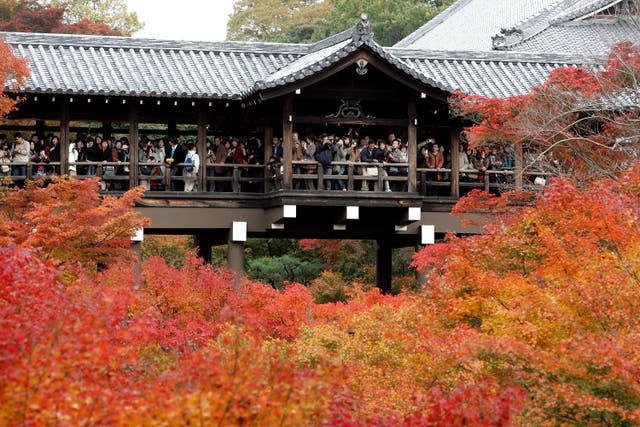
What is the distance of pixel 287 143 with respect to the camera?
1056 inches

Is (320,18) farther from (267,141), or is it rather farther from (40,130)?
(40,130)

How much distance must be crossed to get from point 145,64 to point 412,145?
21.5 feet

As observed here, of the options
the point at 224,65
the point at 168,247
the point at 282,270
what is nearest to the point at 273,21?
the point at 168,247

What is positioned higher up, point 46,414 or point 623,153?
point 623,153

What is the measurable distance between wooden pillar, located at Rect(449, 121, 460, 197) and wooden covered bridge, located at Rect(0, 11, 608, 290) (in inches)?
1.0

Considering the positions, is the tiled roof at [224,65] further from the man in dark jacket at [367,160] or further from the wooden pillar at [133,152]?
the man in dark jacket at [367,160]

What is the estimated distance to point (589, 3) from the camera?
4444 centimetres

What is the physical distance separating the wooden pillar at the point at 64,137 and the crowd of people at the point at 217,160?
0.37ft

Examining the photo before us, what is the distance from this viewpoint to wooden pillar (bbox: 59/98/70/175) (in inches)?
1060

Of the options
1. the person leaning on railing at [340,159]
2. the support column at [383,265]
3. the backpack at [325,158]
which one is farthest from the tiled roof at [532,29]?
the backpack at [325,158]

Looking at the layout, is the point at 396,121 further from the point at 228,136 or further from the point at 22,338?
the point at 22,338

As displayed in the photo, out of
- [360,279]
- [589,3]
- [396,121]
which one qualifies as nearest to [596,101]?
[396,121]

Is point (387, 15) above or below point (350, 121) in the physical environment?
above

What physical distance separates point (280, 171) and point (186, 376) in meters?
16.3
